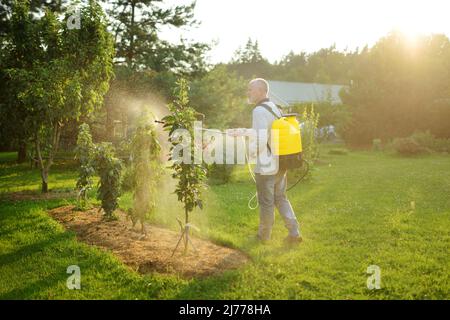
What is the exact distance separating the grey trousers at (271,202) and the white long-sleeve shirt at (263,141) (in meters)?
0.18

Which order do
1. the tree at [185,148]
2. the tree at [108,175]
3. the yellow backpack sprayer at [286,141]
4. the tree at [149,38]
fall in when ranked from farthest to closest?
the tree at [149,38]
the tree at [108,175]
the yellow backpack sprayer at [286,141]
the tree at [185,148]

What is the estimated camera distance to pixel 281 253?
6.59 meters

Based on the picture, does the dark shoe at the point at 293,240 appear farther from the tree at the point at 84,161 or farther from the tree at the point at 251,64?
the tree at the point at 251,64

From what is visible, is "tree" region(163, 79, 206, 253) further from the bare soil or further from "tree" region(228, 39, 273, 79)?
"tree" region(228, 39, 273, 79)

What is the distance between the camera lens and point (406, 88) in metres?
31.1

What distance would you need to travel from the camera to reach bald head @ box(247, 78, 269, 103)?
680 cm

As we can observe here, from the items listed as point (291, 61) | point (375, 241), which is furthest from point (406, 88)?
point (291, 61)

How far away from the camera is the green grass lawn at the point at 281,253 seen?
520 cm

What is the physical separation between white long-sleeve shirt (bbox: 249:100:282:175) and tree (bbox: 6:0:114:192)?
6906 millimetres

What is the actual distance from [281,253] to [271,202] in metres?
0.97
